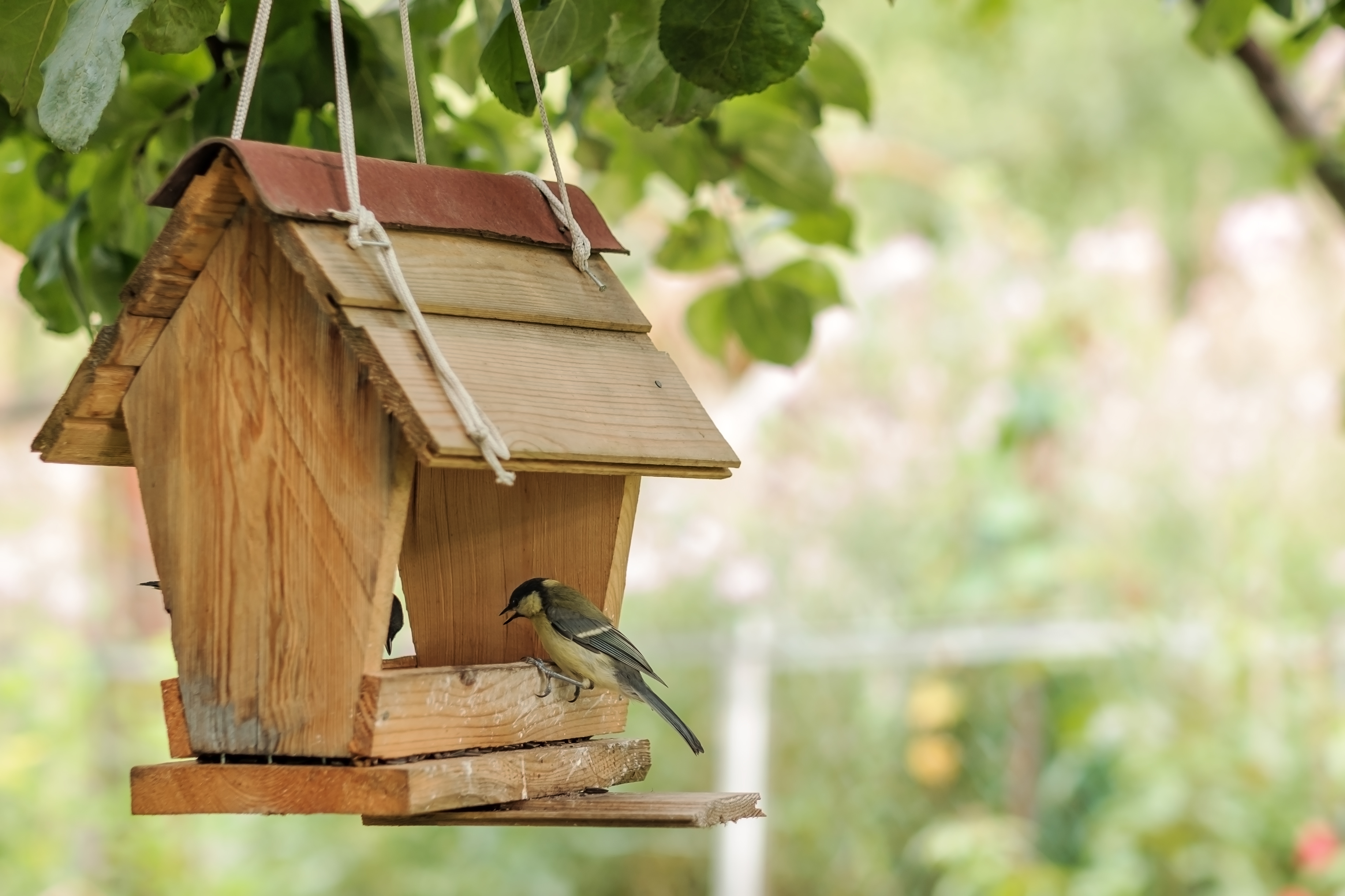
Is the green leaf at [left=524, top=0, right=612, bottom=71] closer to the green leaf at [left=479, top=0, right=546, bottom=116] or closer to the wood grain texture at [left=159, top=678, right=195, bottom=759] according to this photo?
the green leaf at [left=479, top=0, right=546, bottom=116]

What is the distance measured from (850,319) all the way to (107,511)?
3.23m

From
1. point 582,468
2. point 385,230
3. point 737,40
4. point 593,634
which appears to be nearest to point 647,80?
point 737,40

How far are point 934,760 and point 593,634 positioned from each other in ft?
11.0

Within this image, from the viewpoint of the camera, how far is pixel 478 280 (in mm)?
1358

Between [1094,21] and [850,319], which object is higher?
[1094,21]

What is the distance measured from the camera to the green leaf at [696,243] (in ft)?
7.48

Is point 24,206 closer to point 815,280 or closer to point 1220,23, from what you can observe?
point 815,280

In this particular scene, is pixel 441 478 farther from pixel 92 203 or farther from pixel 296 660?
pixel 92 203

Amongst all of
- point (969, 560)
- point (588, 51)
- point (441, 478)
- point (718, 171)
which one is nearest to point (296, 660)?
point (441, 478)

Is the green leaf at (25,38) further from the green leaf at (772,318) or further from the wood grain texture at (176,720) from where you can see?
the green leaf at (772,318)

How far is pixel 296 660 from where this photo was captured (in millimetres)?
1327

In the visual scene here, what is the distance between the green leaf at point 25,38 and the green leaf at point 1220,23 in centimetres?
132

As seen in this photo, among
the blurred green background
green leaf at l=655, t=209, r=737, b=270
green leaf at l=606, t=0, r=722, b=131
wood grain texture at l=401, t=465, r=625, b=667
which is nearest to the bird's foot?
wood grain texture at l=401, t=465, r=625, b=667

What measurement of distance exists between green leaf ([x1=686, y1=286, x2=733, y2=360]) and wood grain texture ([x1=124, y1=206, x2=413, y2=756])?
1013 millimetres
